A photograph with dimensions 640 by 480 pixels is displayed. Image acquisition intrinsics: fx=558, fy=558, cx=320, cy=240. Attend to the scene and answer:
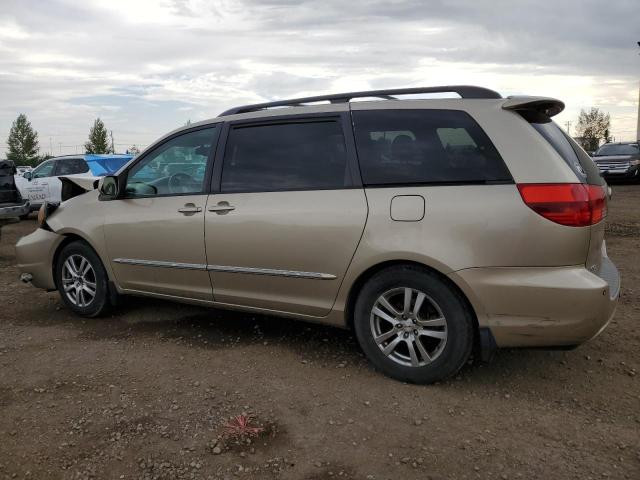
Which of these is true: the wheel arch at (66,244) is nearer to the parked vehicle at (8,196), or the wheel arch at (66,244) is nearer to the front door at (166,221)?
the front door at (166,221)

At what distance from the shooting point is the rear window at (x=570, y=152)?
3.23 meters

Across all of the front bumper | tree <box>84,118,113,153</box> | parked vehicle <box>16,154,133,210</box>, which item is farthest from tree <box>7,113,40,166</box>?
the front bumper

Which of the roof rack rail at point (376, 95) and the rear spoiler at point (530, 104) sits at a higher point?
the roof rack rail at point (376, 95)

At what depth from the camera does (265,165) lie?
3998mm

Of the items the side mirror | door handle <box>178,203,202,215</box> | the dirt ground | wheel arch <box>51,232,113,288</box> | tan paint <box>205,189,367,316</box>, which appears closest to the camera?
the dirt ground

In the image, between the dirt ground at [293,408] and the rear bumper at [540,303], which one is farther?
the rear bumper at [540,303]

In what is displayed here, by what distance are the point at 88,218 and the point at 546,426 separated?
12.8 feet

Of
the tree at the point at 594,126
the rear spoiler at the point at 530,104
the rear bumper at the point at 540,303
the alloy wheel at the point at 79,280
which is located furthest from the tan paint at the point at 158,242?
the tree at the point at 594,126

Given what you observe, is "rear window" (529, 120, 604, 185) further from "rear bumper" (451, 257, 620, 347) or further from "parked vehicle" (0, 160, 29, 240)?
"parked vehicle" (0, 160, 29, 240)

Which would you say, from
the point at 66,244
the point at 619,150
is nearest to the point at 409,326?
the point at 66,244

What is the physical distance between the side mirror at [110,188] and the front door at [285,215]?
3.50 ft

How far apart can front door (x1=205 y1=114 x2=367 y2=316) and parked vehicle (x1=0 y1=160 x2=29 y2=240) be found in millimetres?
6804

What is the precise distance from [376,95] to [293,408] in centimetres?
209

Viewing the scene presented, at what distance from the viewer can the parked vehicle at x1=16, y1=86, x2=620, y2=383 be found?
3.09 m
